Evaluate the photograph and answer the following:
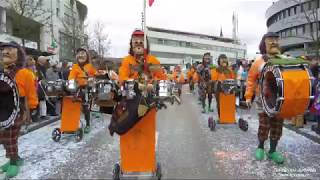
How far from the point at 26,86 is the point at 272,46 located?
154 inches

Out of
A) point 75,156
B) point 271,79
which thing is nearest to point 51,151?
point 75,156

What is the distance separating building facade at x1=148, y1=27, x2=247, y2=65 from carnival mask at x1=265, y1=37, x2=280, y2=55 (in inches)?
3061

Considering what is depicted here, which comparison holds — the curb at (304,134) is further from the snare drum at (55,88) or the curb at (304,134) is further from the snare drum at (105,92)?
the snare drum at (55,88)

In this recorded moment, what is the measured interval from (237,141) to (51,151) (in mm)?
3794

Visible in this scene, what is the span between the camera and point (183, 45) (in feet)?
346

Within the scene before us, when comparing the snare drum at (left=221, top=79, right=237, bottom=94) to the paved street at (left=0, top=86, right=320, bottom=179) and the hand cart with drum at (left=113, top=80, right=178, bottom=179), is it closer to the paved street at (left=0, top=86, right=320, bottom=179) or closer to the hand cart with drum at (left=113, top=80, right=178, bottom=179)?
the paved street at (left=0, top=86, right=320, bottom=179)

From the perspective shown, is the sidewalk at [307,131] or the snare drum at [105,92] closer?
the snare drum at [105,92]

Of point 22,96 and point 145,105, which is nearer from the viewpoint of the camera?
point 145,105

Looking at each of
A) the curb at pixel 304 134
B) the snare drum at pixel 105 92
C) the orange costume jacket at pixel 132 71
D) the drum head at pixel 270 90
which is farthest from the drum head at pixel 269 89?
the curb at pixel 304 134

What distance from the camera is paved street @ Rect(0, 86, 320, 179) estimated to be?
659cm

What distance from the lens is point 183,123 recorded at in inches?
493

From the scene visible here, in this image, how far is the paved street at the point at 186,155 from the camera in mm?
6594

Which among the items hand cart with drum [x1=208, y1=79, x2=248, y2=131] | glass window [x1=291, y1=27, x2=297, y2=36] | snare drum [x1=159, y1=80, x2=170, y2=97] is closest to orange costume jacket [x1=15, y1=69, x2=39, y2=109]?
snare drum [x1=159, y1=80, x2=170, y2=97]

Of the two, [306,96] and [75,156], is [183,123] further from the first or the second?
[306,96]
